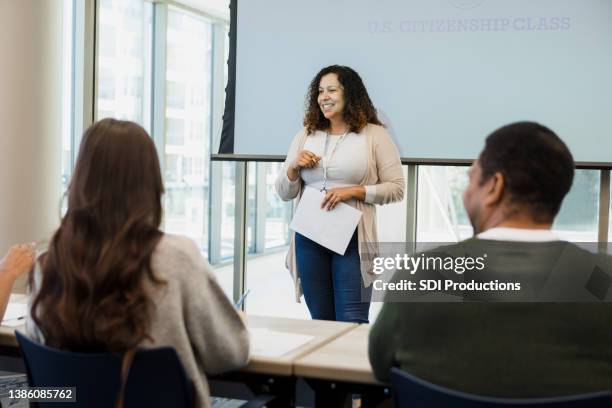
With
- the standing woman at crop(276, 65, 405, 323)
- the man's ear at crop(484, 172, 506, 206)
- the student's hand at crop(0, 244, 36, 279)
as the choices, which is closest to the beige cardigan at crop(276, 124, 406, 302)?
the standing woman at crop(276, 65, 405, 323)

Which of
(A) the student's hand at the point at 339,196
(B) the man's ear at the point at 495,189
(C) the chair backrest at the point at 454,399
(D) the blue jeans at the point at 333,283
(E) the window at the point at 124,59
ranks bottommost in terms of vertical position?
(D) the blue jeans at the point at 333,283

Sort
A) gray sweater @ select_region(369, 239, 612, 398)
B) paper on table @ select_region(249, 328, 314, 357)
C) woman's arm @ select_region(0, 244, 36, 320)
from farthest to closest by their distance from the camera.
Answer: woman's arm @ select_region(0, 244, 36, 320)
paper on table @ select_region(249, 328, 314, 357)
gray sweater @ select_region(369, 239, 612, 398)

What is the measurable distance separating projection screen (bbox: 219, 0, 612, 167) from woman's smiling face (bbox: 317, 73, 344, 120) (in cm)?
69

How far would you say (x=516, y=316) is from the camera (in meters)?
1.39

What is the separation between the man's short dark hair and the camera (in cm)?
143

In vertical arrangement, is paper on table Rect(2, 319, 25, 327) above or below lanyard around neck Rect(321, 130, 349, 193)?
Result: below

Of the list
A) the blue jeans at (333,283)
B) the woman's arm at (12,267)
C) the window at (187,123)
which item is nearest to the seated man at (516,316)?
the woman's arm at (12,267)

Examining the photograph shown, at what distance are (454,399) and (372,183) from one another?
2091mm

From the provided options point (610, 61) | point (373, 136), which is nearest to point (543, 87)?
point (610, 61)

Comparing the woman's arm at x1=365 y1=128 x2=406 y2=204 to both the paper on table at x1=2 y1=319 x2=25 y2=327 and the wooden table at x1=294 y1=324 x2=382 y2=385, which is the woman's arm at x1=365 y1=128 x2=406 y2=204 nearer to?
the wooden table at x1=294 y1=324 x2=382 y2=385

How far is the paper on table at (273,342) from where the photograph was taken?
1.79m

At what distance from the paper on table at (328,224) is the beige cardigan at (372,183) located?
55 mm

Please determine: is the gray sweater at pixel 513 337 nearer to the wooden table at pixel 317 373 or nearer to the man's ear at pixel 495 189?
the man's ear at pixel 495 189

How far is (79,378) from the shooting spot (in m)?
1.46
